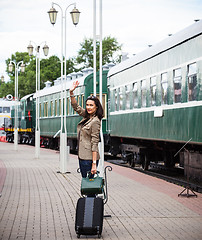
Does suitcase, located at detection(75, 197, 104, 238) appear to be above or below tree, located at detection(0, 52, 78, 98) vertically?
below

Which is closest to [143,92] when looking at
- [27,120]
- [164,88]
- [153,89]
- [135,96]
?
[135,96]

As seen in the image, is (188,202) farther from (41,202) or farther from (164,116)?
(164,116)

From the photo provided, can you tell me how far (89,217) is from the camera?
855cm

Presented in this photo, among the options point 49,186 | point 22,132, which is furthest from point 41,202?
point 22,132

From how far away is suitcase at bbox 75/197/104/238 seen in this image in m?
8.45

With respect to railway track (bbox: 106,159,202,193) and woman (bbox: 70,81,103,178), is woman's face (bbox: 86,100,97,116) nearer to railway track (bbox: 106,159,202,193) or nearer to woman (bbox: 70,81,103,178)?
woman (bbox: 70,81,103,178)

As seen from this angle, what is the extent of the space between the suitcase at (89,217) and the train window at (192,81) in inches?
257

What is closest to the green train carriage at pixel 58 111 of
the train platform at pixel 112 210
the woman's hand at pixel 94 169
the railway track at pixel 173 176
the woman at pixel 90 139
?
the railway track at pixel 173 176

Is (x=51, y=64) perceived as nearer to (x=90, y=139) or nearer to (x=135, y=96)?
(x=135, y=96)

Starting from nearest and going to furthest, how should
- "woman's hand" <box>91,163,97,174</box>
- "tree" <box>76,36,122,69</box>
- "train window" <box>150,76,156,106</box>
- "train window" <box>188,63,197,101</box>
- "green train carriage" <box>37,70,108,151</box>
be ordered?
"woman's hand" <box>91,163,97,174</box>, "train window" <box>188,63,197,101</box>, "train window" <box>150,76,156,106</box>, "green train carriage" <box>37,70,108,151</box>, "tree" <box>76,36,122,69</box>

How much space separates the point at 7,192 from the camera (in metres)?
13.9

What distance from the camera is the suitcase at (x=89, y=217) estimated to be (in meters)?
8.45

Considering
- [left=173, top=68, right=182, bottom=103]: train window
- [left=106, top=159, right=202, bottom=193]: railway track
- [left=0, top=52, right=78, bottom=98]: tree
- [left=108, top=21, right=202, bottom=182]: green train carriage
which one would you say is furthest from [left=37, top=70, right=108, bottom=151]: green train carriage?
[left=0, top=52, right=78, bottom=98]: tree

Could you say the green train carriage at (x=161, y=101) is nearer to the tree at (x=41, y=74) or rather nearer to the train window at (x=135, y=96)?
the train window at (x=135, y=96)
